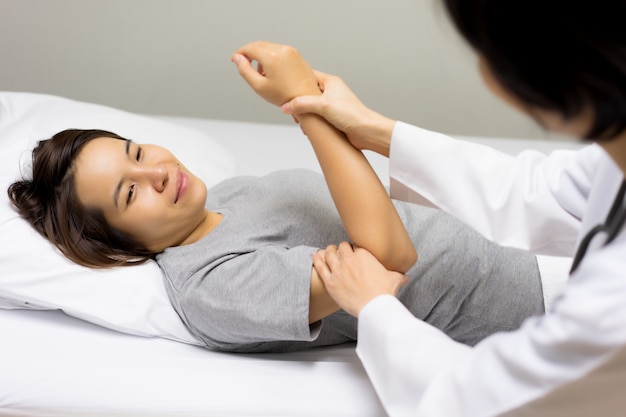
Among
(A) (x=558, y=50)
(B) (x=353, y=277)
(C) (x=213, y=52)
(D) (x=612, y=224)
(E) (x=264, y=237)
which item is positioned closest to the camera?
(A) (x=558, y=50)

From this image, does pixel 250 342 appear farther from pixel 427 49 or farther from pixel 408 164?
pixel 427 49

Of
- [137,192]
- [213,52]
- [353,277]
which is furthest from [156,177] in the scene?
[213,52]

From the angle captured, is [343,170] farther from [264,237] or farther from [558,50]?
[558,50]

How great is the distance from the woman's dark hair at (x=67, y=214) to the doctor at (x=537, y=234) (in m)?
0.45

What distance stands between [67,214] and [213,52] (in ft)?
4.38

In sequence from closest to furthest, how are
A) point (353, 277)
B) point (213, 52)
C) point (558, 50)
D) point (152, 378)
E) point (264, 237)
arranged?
point (558, 50) < point (353, 277) < point (152, 378) < point (264, 237) < point (213, 52)

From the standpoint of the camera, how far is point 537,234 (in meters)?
1.25

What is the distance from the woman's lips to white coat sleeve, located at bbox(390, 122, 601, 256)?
0.42 meters

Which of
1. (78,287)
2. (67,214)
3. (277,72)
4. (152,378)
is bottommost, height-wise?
(152,378)

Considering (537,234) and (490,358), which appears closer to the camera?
(490,358)

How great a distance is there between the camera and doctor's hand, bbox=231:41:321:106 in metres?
1.37

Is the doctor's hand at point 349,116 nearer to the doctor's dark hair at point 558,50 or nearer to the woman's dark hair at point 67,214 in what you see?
the woman's dark hair at point 67,214

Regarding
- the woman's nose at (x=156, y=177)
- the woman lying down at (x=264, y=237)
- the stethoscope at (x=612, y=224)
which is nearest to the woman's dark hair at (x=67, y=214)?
the woman lying down at (x=264, y=237)

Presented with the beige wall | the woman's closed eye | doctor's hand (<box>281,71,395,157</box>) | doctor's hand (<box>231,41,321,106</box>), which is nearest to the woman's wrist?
doctor's hand (<box>281,71,395,157</box>)
